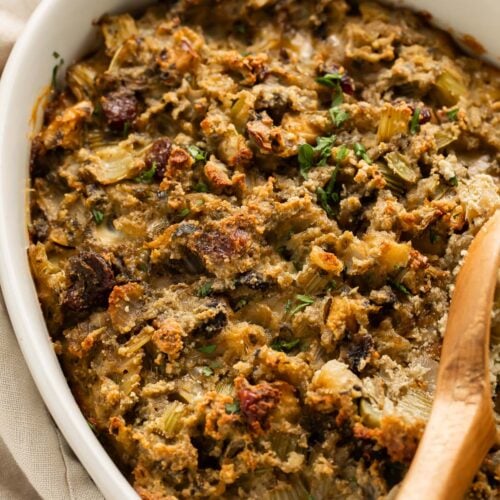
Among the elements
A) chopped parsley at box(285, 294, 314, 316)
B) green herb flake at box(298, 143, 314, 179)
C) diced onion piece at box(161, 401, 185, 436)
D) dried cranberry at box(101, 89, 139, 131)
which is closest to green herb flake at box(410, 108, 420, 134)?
green herb flake at box(298, 143, 314, 179)

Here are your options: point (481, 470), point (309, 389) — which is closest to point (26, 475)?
point (309, 389)

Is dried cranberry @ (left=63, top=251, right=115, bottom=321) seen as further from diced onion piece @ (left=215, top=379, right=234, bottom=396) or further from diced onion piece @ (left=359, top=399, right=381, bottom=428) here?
diced onion piece @ (left=359, top=399, right=381, bottom=428)

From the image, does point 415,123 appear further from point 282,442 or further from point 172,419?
Answer: point 172,419

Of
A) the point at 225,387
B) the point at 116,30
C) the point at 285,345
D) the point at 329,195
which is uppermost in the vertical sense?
the point at 116,30

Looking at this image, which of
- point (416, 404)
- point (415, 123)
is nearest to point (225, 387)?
point (416, 404)

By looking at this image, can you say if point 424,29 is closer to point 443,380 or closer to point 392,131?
point 392,131

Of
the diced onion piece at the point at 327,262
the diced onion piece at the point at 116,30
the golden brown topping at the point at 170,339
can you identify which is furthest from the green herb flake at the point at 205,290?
the diced onion piece at the point at 116,30
